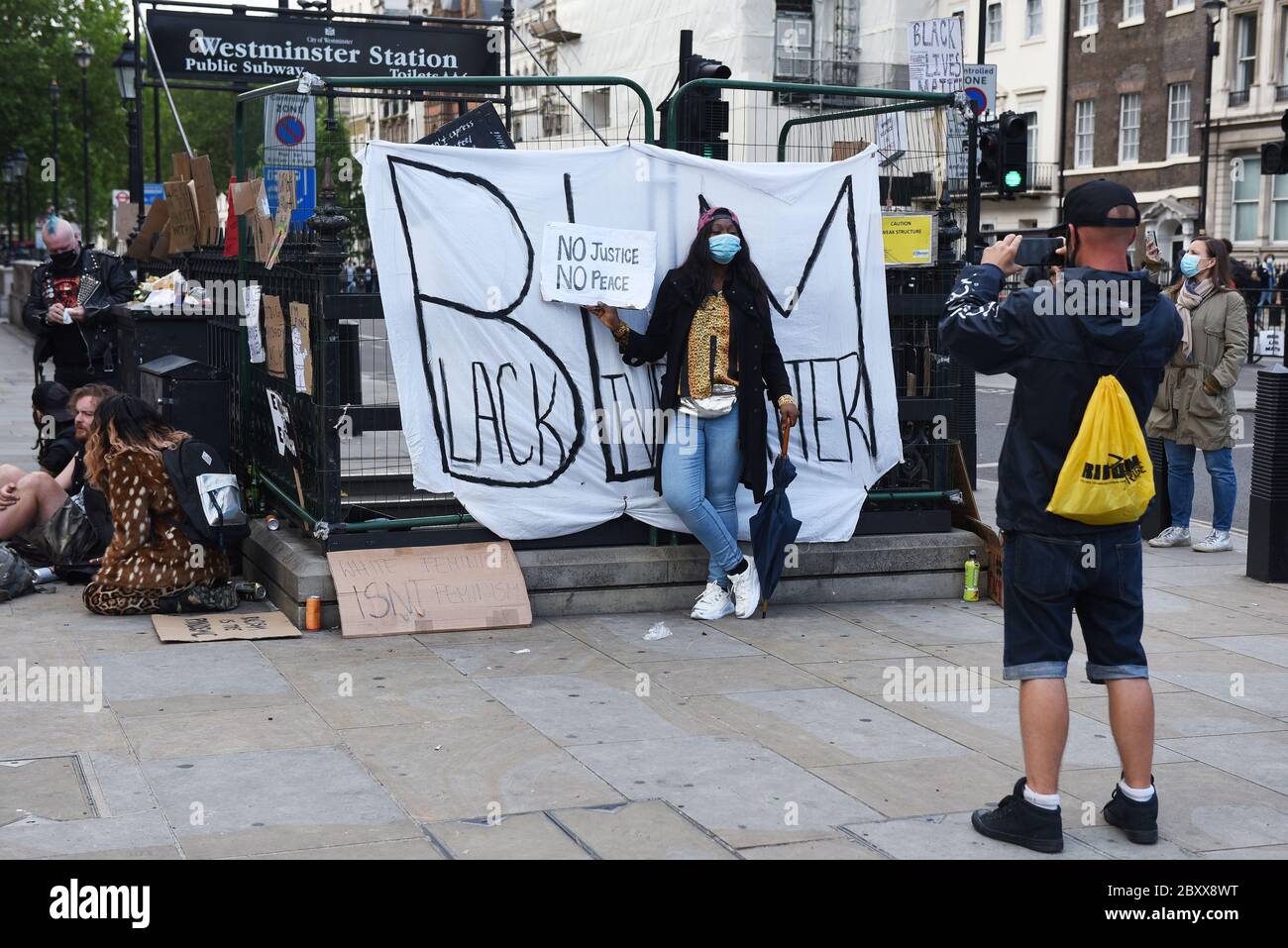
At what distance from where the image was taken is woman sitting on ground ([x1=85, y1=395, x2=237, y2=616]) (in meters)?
7.25

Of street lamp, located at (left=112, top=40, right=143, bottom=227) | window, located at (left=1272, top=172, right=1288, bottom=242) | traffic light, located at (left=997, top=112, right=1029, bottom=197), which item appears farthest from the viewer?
window, located at (left=1272, top=172, right=1288, bottom=242)

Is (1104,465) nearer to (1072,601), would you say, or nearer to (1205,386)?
(1072,601)

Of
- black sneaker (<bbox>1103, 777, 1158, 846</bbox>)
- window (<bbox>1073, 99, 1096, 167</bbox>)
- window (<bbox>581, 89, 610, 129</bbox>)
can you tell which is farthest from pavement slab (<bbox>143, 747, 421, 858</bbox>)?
window (<bbox>1073, 99, 1096, 167</bbox>)

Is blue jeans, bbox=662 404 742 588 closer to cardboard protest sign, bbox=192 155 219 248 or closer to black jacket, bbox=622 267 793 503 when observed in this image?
black jacket, bbox=622 267 793 503

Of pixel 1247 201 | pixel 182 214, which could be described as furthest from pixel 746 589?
pixel 1247 201

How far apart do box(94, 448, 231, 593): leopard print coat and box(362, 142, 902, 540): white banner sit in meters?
1.17

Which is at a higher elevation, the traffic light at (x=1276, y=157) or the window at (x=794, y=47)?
the window at (x=794, y=47)

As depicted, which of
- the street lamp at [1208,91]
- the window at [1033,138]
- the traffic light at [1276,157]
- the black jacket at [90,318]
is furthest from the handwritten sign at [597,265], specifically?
the window at [1033,138]

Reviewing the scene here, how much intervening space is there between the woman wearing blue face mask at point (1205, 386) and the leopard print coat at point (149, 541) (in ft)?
20.1

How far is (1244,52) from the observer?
40750 mm

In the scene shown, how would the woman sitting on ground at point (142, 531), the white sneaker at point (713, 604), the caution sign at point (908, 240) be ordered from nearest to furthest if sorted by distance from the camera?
the woman sitting on ground at point (142, 531)
the white sneaker at point (713, 604)
the caution sign at point (908, 240)

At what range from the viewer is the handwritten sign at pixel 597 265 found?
7.46 m

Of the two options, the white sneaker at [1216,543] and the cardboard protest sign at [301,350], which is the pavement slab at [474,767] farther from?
the white sneaker at [1216,543]

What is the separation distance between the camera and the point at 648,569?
7.76 m
